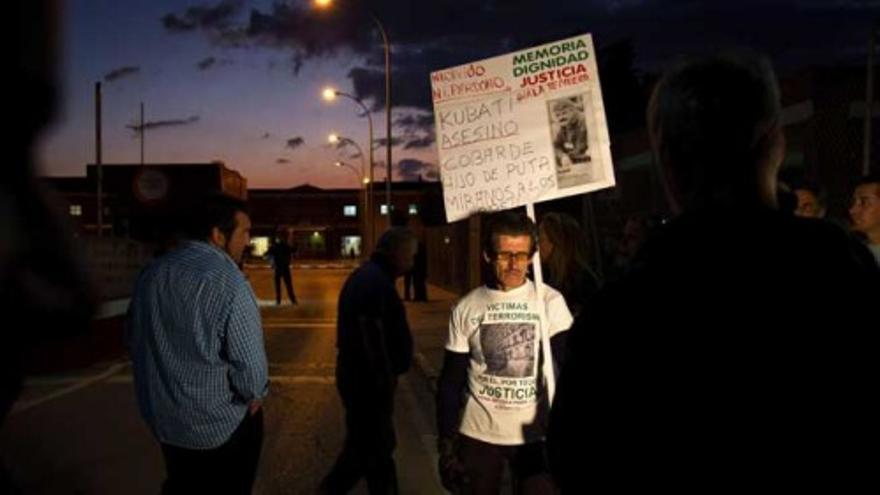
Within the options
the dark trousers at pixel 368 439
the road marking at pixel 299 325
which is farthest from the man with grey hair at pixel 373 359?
the road marking at pixel 299 325

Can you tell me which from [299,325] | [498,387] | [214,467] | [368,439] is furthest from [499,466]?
[299,325]

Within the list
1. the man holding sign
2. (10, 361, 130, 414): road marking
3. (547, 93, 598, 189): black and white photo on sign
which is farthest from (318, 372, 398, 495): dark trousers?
(10, 361, 130, 414): road marking

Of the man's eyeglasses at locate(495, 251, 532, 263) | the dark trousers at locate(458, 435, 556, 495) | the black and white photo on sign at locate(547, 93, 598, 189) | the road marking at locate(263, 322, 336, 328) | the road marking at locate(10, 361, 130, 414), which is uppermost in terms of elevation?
the black and white photo on sign at locate(547, 93, 598, 189)

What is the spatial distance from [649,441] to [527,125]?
356 centimetres

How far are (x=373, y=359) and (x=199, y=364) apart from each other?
182 cm

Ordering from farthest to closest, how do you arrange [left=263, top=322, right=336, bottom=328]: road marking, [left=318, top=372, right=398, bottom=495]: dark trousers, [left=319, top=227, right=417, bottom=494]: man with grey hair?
[left=263, top=322, right=336, bottom=328]: road marking
[left=318, top=372, right=398, bottom=495]: dark trousers
[left=319, top=227, right=417, bottom=494]: man with grey hair

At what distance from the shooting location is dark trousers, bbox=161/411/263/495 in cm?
417

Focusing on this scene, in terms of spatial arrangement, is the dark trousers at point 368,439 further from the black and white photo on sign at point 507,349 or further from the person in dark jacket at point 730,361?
the person in dark jacket at point 730,361

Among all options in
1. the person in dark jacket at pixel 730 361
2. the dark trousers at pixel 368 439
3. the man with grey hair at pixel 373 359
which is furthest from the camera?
the dark trousers at pixel 368 439

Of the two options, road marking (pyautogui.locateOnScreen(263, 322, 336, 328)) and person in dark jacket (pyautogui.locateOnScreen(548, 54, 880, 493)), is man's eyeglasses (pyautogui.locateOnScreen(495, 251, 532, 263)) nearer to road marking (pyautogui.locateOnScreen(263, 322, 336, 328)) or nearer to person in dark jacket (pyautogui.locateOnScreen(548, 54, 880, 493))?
person in dark jacket (pyautogui.locateOnScreen(548, 54, 880, 493))

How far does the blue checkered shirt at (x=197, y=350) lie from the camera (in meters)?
4.12

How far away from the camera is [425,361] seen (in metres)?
14.2

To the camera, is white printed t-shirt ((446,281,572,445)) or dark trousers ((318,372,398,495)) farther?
dark trousers ((318,372,398,495))

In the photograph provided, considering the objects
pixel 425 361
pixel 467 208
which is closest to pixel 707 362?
pixel 467 208
